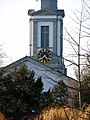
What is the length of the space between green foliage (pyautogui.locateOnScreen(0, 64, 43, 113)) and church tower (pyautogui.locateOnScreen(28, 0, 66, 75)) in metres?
20.6

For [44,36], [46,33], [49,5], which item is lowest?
[44,36]

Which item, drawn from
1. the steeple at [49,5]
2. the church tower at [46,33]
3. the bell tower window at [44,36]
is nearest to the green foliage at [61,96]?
the church tower at [46,33]

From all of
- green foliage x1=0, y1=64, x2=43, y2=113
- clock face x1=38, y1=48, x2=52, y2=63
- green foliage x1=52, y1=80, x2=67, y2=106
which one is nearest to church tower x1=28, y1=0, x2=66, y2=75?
clock face x1=38, y1=48, x2=52, y2=63

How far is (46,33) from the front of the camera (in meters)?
52.5

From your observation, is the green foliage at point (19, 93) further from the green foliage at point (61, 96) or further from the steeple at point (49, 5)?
the steeple at point (49, 5)

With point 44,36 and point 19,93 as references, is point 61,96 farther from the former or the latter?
point 44,36

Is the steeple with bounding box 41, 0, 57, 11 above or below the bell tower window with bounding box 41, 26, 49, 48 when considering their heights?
above

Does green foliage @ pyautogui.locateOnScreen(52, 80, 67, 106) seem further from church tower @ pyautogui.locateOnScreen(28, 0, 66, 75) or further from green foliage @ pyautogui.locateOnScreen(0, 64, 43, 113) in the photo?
church tower @ pyautogui.locateOnScreen(28, 0, 66, 75)

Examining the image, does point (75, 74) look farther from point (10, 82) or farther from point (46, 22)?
point (46, 22)

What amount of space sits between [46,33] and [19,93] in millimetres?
23848

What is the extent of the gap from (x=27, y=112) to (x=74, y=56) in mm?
17651

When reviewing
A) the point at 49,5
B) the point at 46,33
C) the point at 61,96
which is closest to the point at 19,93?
the point at 61,96

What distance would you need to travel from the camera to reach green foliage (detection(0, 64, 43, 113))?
28.3 m

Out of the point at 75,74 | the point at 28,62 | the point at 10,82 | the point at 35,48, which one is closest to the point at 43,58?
the point at 35,48
